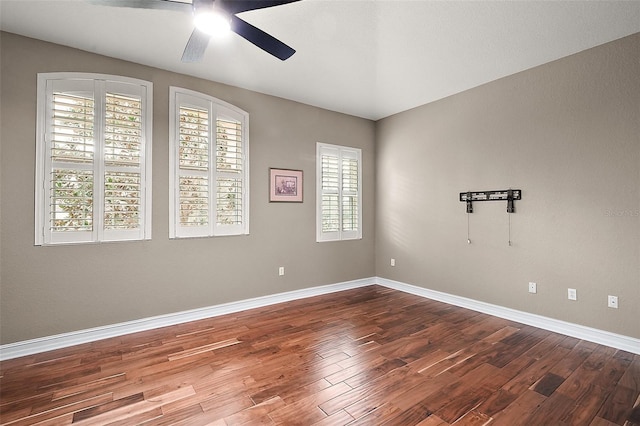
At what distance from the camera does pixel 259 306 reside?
410 cm

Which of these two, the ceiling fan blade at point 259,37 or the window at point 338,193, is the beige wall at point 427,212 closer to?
the window at point 338,193

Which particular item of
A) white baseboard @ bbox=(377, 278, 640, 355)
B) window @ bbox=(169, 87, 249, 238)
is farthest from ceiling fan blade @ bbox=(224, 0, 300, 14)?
white baseboard @ bbox=(377, 278, 640, 355)

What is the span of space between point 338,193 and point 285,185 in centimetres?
100

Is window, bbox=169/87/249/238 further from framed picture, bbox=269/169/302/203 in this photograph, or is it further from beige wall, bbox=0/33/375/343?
framed picture, bbox=269/169/302/203

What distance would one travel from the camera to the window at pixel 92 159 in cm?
289

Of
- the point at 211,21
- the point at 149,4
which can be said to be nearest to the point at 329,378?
the point at 211,21

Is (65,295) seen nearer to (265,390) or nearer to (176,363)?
(176,363)

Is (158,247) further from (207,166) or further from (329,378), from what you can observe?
(329,378)

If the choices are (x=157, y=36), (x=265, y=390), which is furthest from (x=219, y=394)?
(x=157, y=36)

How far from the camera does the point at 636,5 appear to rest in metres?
2.41

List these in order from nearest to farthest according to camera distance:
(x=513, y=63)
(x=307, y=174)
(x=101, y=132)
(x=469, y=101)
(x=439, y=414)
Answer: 1. (x=439, y=414)
2. (x=101, y=132)
3. (x=513, y=63)
4. (x=469, y=101)
5. (x=307, y=174)

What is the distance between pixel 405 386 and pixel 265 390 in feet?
3.33

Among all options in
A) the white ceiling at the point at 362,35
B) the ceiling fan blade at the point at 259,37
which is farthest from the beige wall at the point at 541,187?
the ceiling fan blade at the point at 259,37

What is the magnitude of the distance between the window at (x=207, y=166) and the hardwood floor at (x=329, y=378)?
1.20 metres
